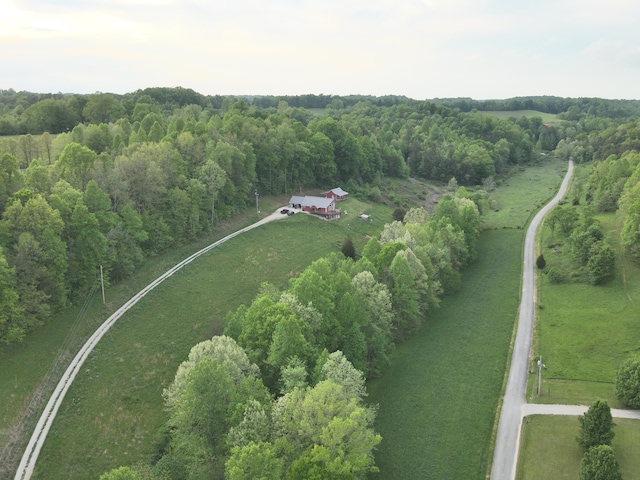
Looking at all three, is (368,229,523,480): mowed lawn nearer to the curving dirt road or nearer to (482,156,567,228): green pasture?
the curving dirt road

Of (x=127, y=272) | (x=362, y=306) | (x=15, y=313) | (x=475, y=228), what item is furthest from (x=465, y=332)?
(x=15, y=313)

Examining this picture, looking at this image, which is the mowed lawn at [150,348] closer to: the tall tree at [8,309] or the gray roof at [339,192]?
the tall tree at [8,309]

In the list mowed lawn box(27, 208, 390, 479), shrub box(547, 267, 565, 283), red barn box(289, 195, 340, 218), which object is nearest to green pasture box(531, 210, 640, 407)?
shrub box(547, 267, 565, 283)

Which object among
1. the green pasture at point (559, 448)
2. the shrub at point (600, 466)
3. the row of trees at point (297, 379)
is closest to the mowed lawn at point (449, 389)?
the row of trees at point (297, 379)

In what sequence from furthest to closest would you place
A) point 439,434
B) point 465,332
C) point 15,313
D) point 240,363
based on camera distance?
point 465,332 < point 15,313 < point 439,434 < point 240,363

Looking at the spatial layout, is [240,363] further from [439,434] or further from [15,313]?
[15,313]

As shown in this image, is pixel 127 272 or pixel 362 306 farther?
pixel 127 272

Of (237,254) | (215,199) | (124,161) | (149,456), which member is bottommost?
(149,456)
